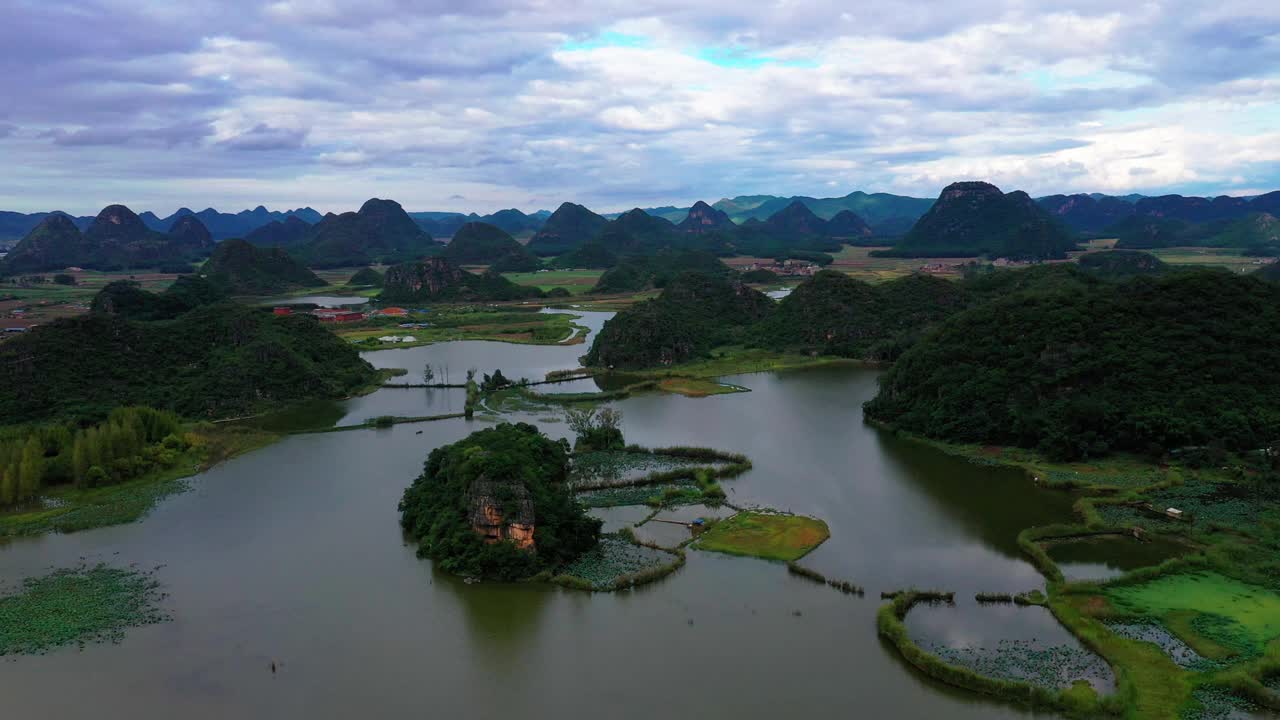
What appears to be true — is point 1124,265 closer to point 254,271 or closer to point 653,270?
point 653,270

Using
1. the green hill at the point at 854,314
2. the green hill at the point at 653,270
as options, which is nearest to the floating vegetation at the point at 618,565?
the green hill at the point at 854,314

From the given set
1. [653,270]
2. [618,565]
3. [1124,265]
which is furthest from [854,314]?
[653,270]

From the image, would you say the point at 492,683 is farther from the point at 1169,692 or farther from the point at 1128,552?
the point at 1128,552

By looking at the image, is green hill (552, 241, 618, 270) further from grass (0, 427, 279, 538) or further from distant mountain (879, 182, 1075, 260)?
grass (0, 427, 279, 538)

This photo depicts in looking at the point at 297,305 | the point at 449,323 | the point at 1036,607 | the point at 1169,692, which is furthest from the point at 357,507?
the point at 297,305

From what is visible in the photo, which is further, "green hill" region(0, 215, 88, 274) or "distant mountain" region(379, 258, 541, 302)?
"green hill" region(0, 215, 88, 274)

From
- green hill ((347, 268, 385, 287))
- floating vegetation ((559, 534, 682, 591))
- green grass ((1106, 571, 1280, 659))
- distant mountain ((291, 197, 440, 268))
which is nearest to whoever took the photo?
green grass ((1106, 571, 1280, 659))

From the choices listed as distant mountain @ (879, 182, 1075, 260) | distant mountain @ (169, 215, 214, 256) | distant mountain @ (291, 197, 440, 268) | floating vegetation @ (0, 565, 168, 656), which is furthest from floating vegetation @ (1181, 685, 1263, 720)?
distant mountain @ (169, 215, 214, 256)
